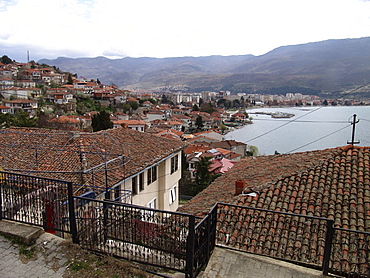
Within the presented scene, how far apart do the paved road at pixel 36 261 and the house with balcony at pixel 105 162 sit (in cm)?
301

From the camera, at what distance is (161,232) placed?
14.1 ft

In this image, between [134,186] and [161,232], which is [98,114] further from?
[161,232]

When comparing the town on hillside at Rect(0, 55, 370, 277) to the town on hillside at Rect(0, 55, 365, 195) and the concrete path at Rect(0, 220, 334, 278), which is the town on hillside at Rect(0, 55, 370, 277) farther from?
the town on hillside at Rect(0, 55, 365, 195)

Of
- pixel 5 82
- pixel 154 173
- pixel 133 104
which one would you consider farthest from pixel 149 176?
pixel 5 82

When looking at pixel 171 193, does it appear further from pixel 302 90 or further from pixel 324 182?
pixel 302 90

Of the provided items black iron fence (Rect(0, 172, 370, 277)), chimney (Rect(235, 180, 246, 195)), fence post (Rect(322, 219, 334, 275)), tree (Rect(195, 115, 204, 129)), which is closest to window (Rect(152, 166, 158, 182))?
chimney (Rect(235, 180, 246, 195))

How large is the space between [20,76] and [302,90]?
16981 centimetres

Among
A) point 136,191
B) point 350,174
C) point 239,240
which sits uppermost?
point 350,174

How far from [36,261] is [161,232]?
201cm

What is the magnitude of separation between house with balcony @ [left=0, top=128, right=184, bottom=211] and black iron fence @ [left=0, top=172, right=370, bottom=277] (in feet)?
9.04

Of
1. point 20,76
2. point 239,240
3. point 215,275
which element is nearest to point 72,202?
point 215,275

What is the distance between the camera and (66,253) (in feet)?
15.2

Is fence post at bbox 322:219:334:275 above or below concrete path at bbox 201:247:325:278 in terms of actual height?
above

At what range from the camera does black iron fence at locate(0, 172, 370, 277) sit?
422 cm
